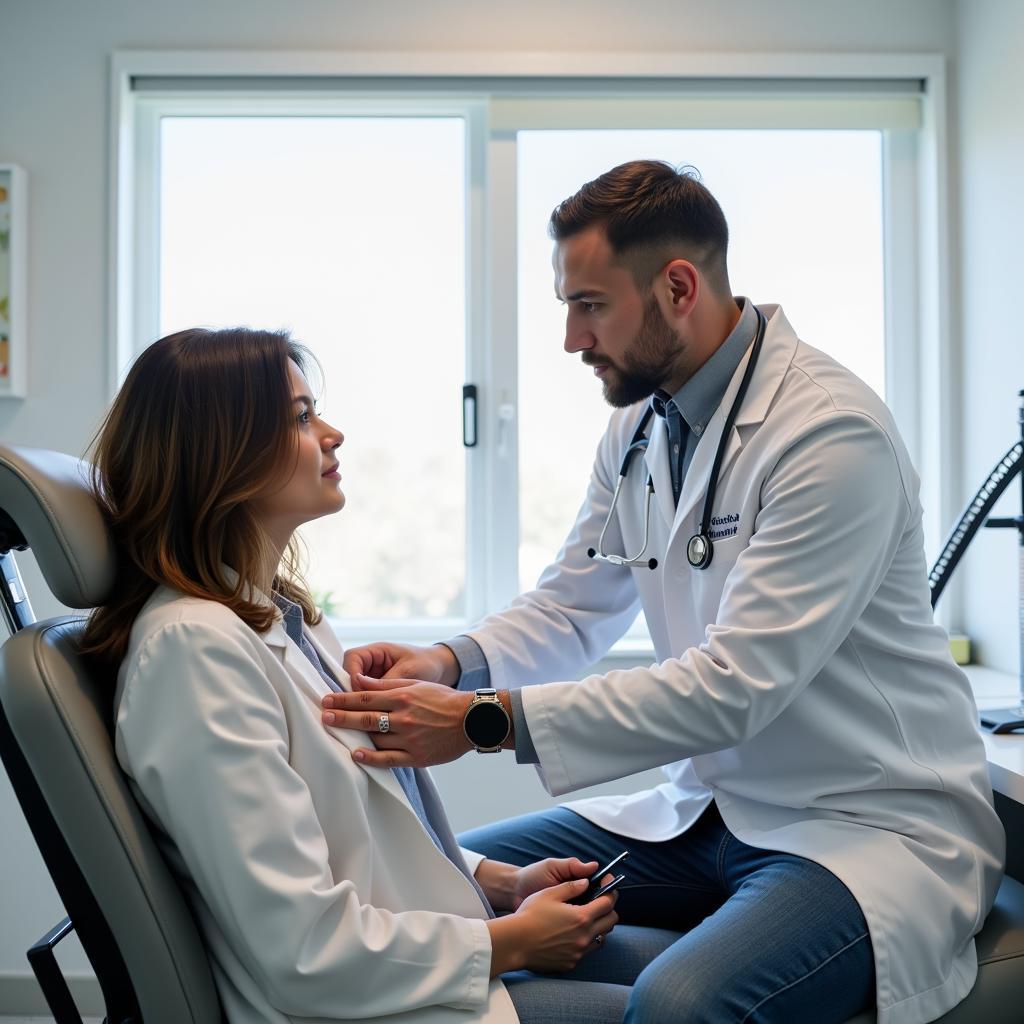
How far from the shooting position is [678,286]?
147 cm

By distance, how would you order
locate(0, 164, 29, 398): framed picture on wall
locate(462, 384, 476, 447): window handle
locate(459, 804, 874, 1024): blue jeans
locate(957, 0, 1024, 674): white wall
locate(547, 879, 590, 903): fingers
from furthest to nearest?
locate(462, 384, 476, 447): window handle < locate(0, 164, 29, 398): framed picture on wall < locate(957, 0, 1024, 674): white wall < locate(547, 879, 590, 903): fingers < locate(459, 804, 874, 1024): blue jeans

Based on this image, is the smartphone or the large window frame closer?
the smartphone

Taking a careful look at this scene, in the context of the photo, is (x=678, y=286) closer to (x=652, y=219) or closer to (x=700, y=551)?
(x=652, y=219)

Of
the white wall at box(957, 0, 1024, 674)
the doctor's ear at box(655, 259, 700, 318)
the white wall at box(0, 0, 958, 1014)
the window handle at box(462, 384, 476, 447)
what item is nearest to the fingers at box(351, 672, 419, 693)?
the doctor's ear at box(655, 259, 700, 318)

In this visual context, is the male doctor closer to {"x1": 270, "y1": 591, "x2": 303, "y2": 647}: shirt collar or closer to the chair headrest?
{"x1": 270, "y1": 591, "x2": 303, "y2": 647}: shirt collar

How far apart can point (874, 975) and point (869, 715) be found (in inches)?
12.0

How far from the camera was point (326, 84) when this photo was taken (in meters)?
2.32

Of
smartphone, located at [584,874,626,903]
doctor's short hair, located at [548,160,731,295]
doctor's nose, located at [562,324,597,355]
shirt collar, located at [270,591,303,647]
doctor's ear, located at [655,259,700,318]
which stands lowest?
smartphone, located at [584,874,626,903]

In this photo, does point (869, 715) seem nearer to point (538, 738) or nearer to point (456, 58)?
point (538, 738)

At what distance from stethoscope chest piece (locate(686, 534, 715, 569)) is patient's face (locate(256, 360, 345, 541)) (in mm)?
482

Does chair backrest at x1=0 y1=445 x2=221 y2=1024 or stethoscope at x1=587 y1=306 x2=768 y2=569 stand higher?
stethoscope at x1=587 y1=306 x2=768 y2=569

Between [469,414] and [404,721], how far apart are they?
1350 mm

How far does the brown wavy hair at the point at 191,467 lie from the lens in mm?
1092

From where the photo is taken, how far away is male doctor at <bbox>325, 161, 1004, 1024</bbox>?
3.74 ft
